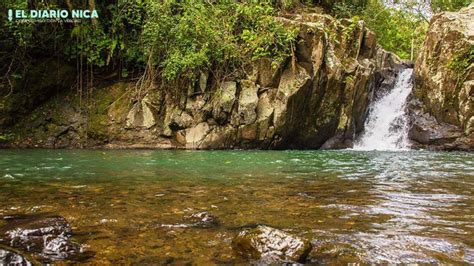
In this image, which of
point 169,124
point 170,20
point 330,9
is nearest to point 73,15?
point 170,20

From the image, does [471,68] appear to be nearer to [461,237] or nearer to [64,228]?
[461,237]

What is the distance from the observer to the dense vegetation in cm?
1391

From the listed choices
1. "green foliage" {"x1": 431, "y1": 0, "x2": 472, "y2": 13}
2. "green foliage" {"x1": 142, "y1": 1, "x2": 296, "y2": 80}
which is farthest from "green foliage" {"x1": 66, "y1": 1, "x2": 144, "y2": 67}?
"green foliage" {"x1": 431, "y1": 0, "x2": 472, "y2": 13}

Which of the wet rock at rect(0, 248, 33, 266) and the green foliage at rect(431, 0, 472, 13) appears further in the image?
the green foliage at rect(431, 0, 472, 13)

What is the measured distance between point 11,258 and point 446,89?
16.7 metres

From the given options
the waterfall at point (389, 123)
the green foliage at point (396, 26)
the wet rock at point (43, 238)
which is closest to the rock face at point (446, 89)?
the waterfall at point (389, 123)

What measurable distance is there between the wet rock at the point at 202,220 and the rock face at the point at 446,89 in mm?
13924

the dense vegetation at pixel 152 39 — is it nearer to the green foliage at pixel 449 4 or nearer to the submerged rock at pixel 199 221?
the submerged rock at pixel 199 221

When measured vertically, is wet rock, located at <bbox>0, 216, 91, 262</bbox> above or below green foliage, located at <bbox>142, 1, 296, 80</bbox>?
below

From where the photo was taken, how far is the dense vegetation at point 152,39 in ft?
45.6

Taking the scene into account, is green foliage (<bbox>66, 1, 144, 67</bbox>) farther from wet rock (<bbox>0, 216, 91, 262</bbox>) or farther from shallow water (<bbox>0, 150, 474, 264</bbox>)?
wet rock (<bbox>0, 216, 91, 262</bbox>)

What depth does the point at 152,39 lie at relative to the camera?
1430 cm

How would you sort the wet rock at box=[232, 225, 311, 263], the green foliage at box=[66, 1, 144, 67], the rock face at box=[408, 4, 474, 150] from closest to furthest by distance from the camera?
the wet rock at box=[232, 225, 311, 263] → the green foliage at box=[66, 1, 144, 67] → the rock face at box=[408, 4, 474, 150]

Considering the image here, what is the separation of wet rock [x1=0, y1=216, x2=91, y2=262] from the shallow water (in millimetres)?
141
